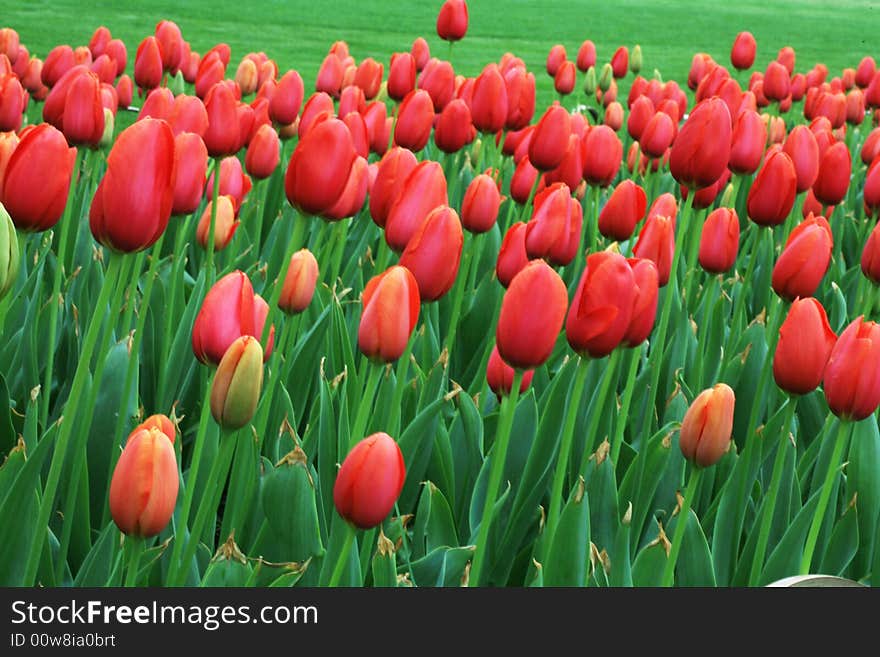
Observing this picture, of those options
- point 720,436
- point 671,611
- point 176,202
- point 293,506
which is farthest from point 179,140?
point 671,611

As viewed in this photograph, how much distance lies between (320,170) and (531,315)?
319 mm

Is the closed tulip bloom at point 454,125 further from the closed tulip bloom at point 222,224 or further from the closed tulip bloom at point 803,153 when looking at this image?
Result: the closed tulip bloom at point 803,153

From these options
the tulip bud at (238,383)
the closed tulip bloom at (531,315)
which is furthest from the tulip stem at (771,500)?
the tulip bud at (238,383)

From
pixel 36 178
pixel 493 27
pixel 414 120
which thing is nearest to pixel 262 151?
pixel 414 120

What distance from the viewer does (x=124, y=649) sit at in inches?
29.9

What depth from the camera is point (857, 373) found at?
3.37 ft

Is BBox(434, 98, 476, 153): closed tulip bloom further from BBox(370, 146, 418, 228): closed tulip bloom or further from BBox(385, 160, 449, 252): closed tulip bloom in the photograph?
BBox(385, 160, 449, 252): closed tulip bloom

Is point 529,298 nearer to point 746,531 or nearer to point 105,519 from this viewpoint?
point 105,519

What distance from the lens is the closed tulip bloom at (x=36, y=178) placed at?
A: 101 centimetres

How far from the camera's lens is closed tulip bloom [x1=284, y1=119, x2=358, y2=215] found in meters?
1.15

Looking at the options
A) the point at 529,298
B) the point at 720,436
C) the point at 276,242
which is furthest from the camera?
the point at 276,242

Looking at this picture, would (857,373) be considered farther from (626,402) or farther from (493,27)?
(493,27)

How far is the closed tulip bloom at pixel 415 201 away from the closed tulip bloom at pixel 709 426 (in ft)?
1.02

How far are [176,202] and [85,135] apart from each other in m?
0.28
